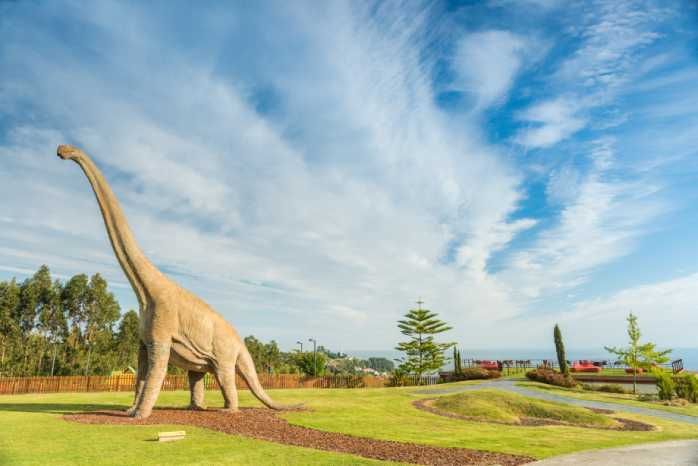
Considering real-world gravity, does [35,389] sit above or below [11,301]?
below

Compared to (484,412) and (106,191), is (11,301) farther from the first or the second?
(484,412)

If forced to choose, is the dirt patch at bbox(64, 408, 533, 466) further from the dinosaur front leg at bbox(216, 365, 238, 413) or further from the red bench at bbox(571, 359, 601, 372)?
the red bench at bbox(571, 359, 601, 372)

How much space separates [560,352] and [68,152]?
35471 millimetres

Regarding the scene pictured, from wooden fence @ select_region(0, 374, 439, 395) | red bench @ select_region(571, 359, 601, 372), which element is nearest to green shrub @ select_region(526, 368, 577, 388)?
wooden fence @ select_region(0, 374, 439, 395)

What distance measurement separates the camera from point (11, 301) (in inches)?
1458

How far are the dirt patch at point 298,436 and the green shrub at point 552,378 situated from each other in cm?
2357

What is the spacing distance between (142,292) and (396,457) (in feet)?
27.9

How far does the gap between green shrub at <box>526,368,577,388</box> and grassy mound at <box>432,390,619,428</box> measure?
13631 millimetres

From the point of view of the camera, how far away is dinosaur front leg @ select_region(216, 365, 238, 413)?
551 inches

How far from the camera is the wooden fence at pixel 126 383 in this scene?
76.0 ft

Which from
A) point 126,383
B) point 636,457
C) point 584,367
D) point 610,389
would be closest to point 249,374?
point 636,457

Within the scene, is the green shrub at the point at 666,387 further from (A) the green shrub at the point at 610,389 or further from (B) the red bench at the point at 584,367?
(B) the red bench at the point at 584,367

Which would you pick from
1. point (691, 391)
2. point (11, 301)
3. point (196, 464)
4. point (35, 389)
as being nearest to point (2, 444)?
point (196, 464)

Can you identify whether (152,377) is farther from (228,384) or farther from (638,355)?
(638,355)
